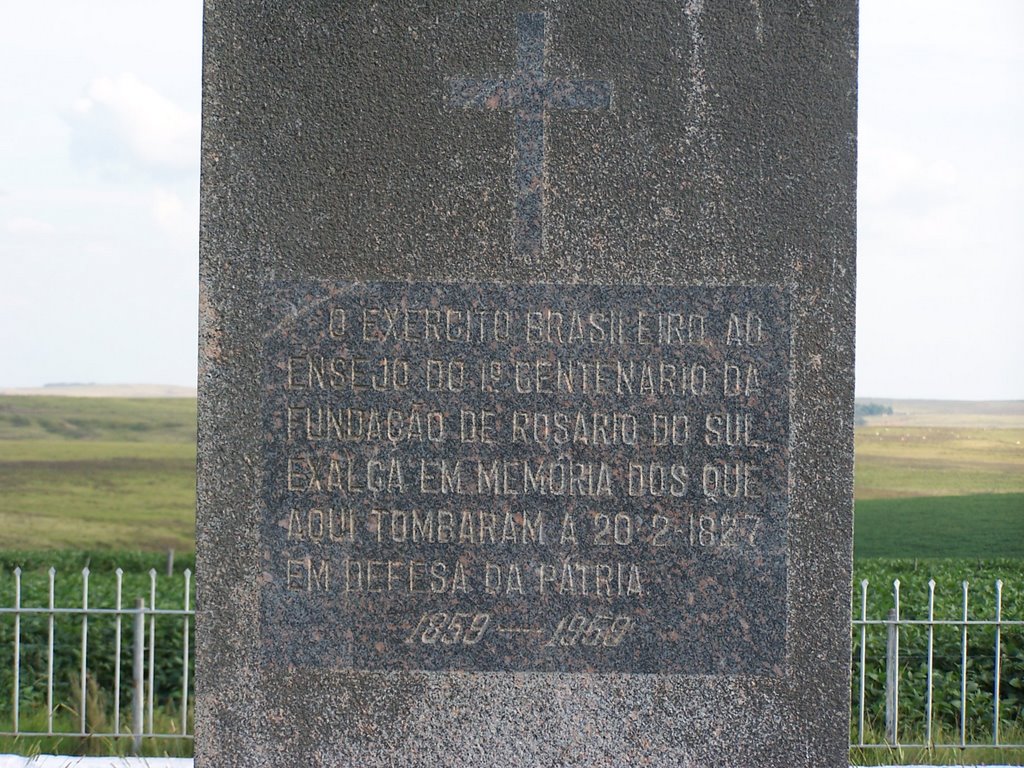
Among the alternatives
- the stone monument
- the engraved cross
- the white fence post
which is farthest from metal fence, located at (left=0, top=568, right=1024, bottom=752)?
the engraved cross

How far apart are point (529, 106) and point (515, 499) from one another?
4.13 ft

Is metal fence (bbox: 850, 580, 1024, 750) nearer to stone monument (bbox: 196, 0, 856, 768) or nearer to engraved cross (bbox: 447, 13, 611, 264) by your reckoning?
stone monument (bbox: 196, 0, 856, 768)

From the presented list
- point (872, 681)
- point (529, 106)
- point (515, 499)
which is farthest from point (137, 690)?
point (872, 681)

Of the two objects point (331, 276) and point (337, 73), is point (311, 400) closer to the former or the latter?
point (331, 276)

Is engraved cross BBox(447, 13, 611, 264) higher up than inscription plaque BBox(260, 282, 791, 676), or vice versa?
engraved cross BBox(447, 13, 611, 264)

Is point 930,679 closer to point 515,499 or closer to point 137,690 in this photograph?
point 515,499

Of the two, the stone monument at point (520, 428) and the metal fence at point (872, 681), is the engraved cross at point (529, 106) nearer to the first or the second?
the stone monument at point (520, 428)

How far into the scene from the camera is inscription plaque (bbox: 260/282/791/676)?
315 centimetres

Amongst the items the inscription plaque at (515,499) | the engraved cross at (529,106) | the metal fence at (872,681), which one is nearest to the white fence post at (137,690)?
the metal fence at (872,681)

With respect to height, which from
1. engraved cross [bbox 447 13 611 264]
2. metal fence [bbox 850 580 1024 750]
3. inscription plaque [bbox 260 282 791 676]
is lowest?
metal fence [bbox 850 580 1024 750]

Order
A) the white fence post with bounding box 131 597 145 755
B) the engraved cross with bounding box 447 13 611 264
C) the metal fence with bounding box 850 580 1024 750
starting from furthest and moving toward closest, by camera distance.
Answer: the white fence post with bounding box 131 597 145 755
the metal fence with bounding box 850 580 1024 750
the engraved cross with bounding box 447 13 611 264

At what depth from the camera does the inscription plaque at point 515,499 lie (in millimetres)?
3150

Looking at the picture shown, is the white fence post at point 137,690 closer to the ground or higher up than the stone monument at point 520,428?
closer to the ground

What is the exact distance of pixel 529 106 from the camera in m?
3.15
